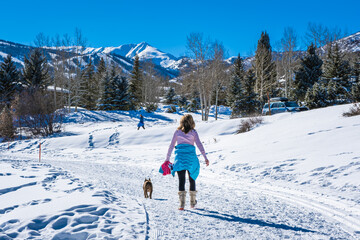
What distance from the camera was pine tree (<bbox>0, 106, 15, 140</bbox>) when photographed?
22.8 meters

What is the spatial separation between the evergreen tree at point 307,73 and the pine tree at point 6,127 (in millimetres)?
36013

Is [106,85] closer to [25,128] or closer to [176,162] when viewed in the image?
[25,128]

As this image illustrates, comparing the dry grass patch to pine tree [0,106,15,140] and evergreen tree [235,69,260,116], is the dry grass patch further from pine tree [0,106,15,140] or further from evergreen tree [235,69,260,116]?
pine tree [0,106,15,140]

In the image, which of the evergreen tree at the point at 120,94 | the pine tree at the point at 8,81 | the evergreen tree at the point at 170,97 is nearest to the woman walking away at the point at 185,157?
the pine tree at the point at 8,81

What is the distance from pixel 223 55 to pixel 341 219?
1135 inches

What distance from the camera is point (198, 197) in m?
5.38

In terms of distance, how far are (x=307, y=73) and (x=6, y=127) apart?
37872 mm

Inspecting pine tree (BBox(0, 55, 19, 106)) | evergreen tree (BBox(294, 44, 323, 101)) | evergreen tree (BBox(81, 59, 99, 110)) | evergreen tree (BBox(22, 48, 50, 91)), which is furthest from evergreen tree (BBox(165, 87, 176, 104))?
pine tree (BBox(0, 55, 19, 106))

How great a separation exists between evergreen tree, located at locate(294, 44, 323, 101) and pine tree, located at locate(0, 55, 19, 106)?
132 feet

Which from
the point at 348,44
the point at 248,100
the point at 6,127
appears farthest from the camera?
the point at 348,44

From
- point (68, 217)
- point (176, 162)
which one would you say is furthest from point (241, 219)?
point (68, 217)

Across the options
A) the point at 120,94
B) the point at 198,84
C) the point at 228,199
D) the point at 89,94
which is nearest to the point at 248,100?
the point at 198,84

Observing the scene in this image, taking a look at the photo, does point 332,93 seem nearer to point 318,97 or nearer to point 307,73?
point 318,97

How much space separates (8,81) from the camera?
33531mm
